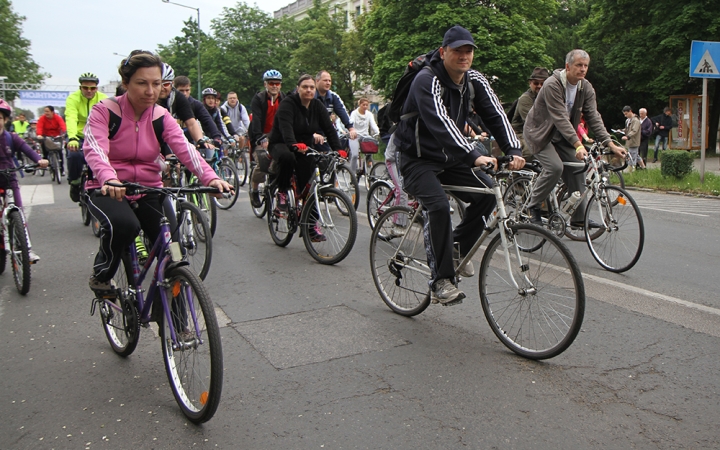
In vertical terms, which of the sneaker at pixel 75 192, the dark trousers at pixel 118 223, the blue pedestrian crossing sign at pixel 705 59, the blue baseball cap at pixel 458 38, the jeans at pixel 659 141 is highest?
the blue pedestrian crossing sign at pixel 705 59

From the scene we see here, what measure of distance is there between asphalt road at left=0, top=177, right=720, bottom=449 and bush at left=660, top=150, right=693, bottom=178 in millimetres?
9226

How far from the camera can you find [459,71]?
15.1 feet

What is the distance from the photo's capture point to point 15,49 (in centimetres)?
7088

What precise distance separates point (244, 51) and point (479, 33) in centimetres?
2533

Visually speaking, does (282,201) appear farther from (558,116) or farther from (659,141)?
(659,141)

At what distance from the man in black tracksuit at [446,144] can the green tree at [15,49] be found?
72692mm

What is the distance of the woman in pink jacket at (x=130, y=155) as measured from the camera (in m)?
3.94

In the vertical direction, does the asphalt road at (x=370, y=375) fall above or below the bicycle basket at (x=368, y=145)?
below

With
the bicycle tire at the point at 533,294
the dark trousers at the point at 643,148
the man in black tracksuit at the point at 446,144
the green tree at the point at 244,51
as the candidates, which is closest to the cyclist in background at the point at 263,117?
the man in black tracksuit at the point at 446,144

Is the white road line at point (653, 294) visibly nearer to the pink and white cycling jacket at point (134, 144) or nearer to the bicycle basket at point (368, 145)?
the pink and white cycling jacket at point (134, 144)

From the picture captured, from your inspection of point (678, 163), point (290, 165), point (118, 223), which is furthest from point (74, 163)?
point (678, 163)

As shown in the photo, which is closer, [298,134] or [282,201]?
[298,134]

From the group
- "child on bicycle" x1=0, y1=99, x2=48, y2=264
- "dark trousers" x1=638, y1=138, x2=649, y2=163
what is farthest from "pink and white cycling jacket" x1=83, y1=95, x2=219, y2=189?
"dark trousers" x1=638, y1=138, x2=649, y2=163

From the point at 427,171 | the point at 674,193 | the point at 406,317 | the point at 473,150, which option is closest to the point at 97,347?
the point at 406,317
